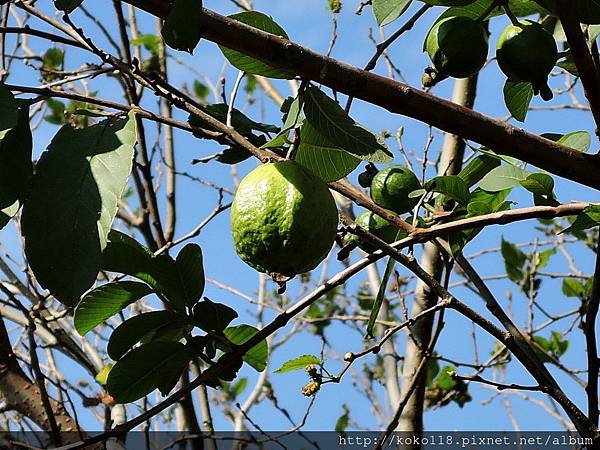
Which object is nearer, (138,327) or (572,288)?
(138,327)

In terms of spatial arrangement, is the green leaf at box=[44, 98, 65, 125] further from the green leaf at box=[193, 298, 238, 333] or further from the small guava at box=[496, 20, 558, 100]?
the small guava at box=[496, 20, 558, 100]

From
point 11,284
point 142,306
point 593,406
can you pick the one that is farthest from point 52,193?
point 142,306

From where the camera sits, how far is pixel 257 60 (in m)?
0.89

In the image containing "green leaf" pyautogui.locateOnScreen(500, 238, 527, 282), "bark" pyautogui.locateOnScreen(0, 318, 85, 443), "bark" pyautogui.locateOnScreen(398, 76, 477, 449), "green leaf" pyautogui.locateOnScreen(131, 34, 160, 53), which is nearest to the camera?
"bark" pyautogui.locateOnScreen(0, 318, 85, 443)

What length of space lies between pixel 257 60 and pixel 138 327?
0.44 meters

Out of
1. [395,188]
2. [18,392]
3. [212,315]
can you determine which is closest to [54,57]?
[18,392]

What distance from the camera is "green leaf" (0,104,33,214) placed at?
2.58ft

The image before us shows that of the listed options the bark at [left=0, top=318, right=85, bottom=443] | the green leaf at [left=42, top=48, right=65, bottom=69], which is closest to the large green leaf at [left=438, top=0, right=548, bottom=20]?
the bark at [left=0, top=318, right=85, bottom=443]

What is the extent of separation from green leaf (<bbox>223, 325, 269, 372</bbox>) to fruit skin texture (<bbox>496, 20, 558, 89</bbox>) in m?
0.56

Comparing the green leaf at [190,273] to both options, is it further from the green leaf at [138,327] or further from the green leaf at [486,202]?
the green leaf at [486,202]

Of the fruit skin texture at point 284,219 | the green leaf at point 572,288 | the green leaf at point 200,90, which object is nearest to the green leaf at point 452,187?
the fruit skin texture at point 284,219

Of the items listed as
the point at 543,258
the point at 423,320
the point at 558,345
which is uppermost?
the point at 543,258

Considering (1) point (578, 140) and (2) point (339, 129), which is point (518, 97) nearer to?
(1) point (578, 140)

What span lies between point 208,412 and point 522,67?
5.46 ft
